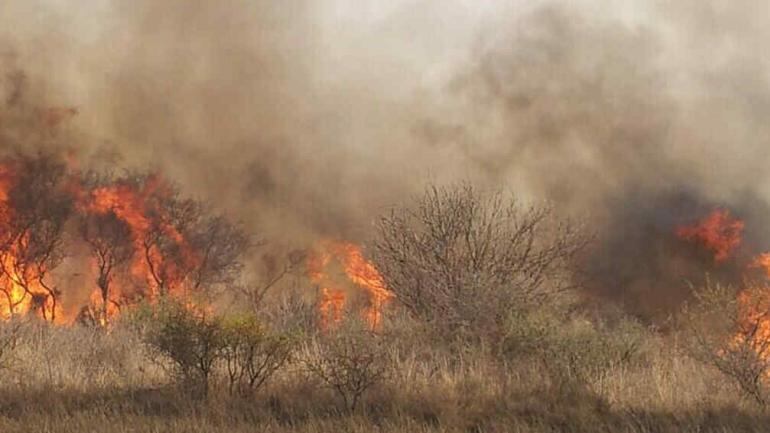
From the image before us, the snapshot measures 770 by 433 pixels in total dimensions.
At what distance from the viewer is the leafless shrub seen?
9.11 meters

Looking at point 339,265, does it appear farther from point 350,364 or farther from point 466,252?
point 350,364

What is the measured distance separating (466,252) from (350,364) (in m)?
5.72

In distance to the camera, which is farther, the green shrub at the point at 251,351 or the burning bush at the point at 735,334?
the green shrub at the point at 251,351

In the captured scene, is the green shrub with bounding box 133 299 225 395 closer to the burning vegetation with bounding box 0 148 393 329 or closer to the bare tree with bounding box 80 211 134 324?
the burning vegetation with bounding box 0 148 393 329

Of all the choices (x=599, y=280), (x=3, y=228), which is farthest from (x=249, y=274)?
(x=599, y=280)

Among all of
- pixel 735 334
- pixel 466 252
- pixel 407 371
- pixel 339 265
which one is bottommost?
pixel 407 371

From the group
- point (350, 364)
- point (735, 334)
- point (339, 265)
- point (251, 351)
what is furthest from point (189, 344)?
point (339, 265)

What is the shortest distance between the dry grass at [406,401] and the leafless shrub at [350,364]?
133 millimetres

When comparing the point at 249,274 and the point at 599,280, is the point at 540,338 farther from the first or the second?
the point at 249,274

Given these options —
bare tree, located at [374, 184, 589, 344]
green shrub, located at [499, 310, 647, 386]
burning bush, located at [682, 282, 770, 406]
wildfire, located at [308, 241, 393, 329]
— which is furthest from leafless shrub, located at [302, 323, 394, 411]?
wildfire, located at [308, 241, 393, 329]

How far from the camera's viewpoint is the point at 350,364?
9.27 meters

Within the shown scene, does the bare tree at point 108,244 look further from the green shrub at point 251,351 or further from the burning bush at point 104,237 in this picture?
the green shrub at point 251,351

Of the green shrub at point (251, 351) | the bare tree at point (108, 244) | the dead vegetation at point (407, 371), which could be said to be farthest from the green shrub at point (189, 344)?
the bare tree at point (108, 244)

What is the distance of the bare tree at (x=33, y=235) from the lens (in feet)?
97.2
